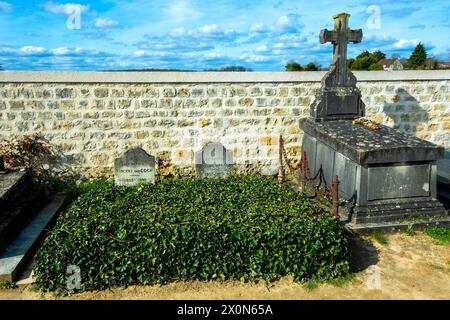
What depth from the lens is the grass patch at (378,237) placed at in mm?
5582

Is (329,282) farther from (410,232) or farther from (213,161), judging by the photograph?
(213,161)

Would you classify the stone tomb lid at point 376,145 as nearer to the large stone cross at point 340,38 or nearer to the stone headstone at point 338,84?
the stone headstone at point 338,84

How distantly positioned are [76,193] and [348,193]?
5107mm

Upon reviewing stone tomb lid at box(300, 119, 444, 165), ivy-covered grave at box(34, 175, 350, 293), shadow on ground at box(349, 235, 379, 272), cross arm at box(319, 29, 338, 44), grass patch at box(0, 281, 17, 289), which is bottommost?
grass patch at box(0, 281, 17, 289)

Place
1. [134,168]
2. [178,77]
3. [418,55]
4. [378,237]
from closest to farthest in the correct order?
[378,237]
[134,168]
[178,77]
[418,55]

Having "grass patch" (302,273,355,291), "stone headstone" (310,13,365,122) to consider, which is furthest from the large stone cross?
"grass patch" (302,273,355,291)

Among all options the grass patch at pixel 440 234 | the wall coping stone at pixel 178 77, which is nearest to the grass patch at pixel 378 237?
the grass patch at pixel 440 234

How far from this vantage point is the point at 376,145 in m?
5.93

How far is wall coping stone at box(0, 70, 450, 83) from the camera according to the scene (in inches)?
304

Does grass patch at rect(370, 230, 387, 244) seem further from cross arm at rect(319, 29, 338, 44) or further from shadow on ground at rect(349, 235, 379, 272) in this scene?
cross arm at rect(319, 29, 338, 44)

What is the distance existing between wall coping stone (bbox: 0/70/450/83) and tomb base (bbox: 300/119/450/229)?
2700 millimetres

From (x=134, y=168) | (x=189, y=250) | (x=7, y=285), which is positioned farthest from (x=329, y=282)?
(x=134, y=168)

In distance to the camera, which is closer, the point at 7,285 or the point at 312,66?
the point at 7,285

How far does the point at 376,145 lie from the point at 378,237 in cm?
136
